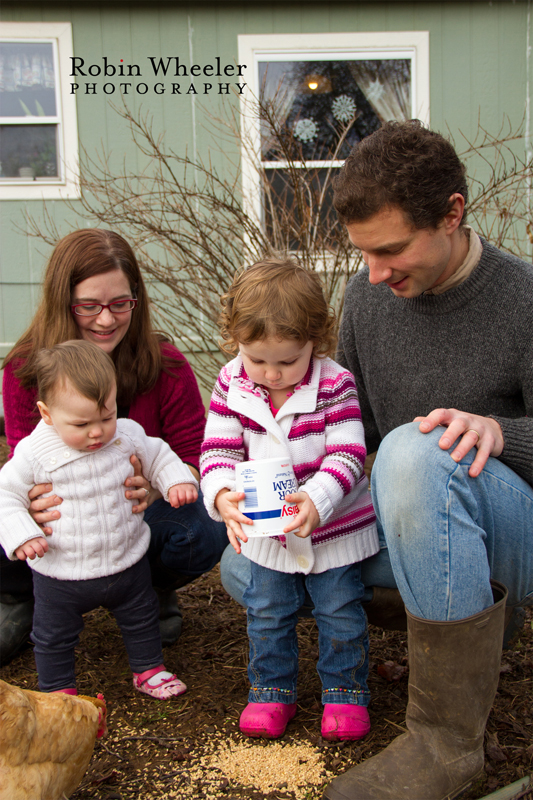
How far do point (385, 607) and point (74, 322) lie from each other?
1457 mm

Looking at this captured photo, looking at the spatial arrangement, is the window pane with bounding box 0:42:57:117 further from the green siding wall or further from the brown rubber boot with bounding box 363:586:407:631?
the brown rubber boot with bounding box 363:586:407:631

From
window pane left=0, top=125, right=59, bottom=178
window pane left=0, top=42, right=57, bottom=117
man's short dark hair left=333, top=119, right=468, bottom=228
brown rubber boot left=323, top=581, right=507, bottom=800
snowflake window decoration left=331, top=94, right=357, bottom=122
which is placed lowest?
brown rubber boot left=323, top=581, right=507, bottom=800

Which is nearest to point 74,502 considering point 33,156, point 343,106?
point 33,156

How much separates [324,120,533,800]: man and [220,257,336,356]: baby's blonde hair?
0.21 meters

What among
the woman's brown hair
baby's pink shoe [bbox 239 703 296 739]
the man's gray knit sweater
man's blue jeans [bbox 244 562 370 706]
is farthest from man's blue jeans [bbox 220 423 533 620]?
the woman's brown hair

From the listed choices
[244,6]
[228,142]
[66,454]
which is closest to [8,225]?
[228,142]

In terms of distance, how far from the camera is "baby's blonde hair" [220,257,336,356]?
1922 mm

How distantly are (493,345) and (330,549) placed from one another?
0.77m

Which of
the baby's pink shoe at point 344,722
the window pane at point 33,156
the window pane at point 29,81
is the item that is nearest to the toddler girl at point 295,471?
the baby's pink shoe at point 344,722

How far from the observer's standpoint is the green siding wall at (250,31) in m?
5.80

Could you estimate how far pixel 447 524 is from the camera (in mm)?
1544

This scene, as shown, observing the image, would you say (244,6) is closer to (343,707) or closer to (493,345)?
(493,345)

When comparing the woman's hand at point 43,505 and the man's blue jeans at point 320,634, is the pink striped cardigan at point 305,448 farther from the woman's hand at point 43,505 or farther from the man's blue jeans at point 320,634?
the woman's hand at point 43,505

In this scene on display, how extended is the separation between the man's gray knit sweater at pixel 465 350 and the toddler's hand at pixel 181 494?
0.70 meters
